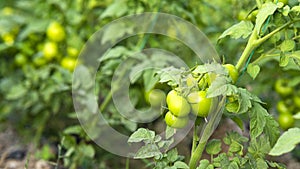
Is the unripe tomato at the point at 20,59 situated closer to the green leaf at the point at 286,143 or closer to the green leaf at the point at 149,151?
the green leaf at the point at 149,151

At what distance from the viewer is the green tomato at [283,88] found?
2533mm

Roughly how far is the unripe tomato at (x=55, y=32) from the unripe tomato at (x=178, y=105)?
1.44 metres

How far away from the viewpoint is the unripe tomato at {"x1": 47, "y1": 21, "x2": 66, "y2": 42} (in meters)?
2.80

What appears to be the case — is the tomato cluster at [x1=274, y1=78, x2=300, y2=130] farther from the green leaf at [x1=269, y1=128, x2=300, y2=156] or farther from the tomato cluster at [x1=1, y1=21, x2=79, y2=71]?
the green leaf at [x1=269, y1=128, x2=300, y2=156]

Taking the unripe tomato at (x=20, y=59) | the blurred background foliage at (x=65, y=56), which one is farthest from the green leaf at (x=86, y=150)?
the unripe tomato at (x=20, y=59)

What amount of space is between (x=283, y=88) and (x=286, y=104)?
8 centimetres

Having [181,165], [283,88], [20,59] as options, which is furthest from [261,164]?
[20,59]

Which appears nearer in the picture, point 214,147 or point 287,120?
point 214,147

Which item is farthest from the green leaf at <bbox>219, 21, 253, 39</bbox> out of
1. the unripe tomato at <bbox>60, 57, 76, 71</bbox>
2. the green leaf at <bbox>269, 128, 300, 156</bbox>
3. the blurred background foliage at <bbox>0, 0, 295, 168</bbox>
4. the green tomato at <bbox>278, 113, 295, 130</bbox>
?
the unripe tomato at <bbox>60, 57, 76, 71</bbox>

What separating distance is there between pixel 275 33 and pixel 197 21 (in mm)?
1148

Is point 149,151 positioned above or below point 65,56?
below

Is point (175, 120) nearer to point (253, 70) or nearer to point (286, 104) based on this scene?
point (253, 70)

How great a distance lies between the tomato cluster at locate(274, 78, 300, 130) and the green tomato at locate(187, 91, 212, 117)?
3.51 feet

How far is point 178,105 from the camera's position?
148 centimetres
